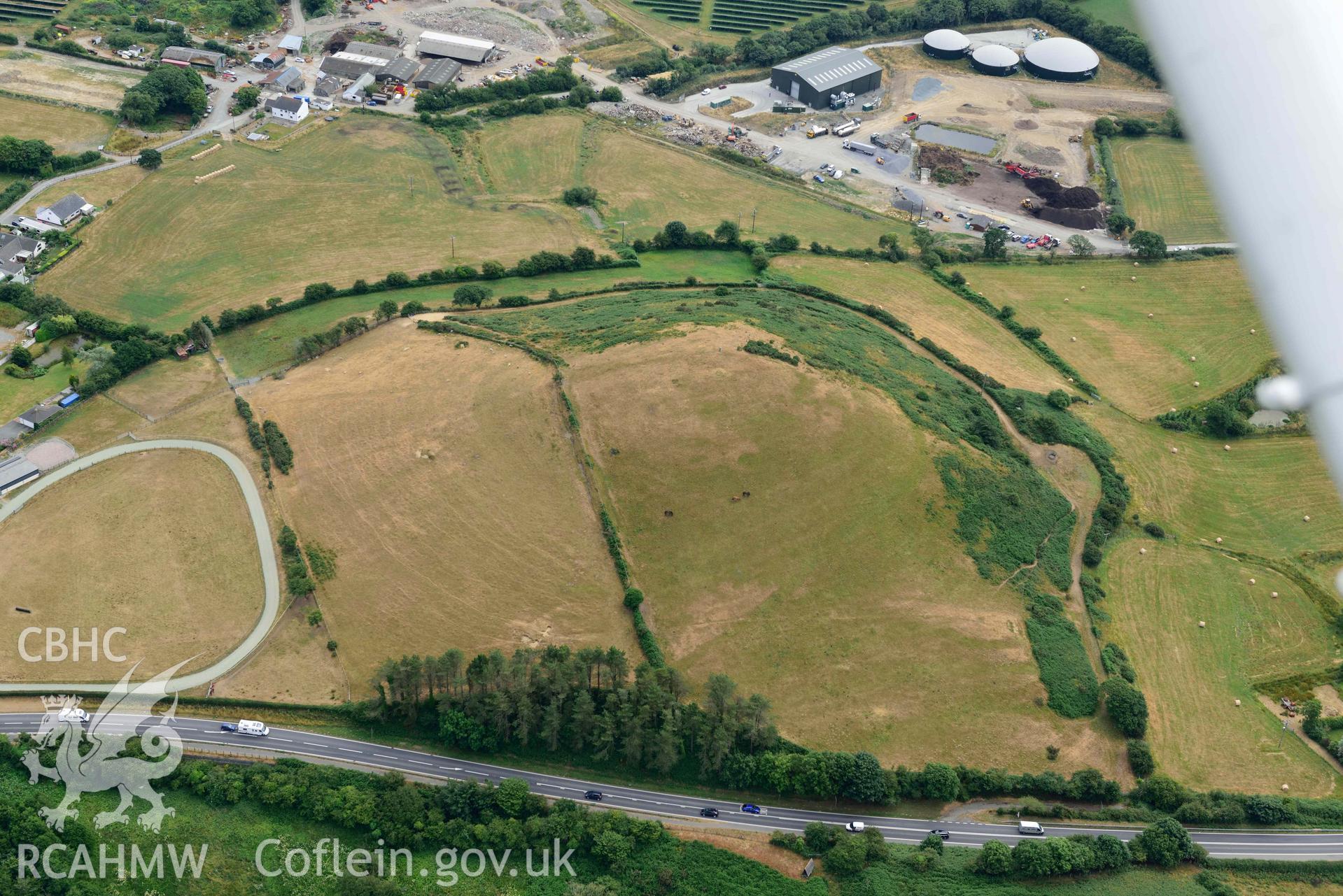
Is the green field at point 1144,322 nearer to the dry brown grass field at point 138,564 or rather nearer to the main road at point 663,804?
the main road at point 663,804

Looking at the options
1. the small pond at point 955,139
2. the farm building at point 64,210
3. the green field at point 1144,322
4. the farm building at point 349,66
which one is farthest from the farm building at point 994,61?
the farm building at point 64,210

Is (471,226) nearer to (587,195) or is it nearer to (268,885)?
(587,195)

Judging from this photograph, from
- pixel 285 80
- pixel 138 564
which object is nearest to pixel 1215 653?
pixel 138 564

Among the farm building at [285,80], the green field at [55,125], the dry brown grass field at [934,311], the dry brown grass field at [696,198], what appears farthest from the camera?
the farm building at [285,80]

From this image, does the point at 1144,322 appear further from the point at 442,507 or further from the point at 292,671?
the point at 292,671

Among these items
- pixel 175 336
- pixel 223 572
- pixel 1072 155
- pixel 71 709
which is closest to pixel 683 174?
pixel 1072 155

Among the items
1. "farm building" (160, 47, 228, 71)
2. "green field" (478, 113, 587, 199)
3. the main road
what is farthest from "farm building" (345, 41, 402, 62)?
the main road
